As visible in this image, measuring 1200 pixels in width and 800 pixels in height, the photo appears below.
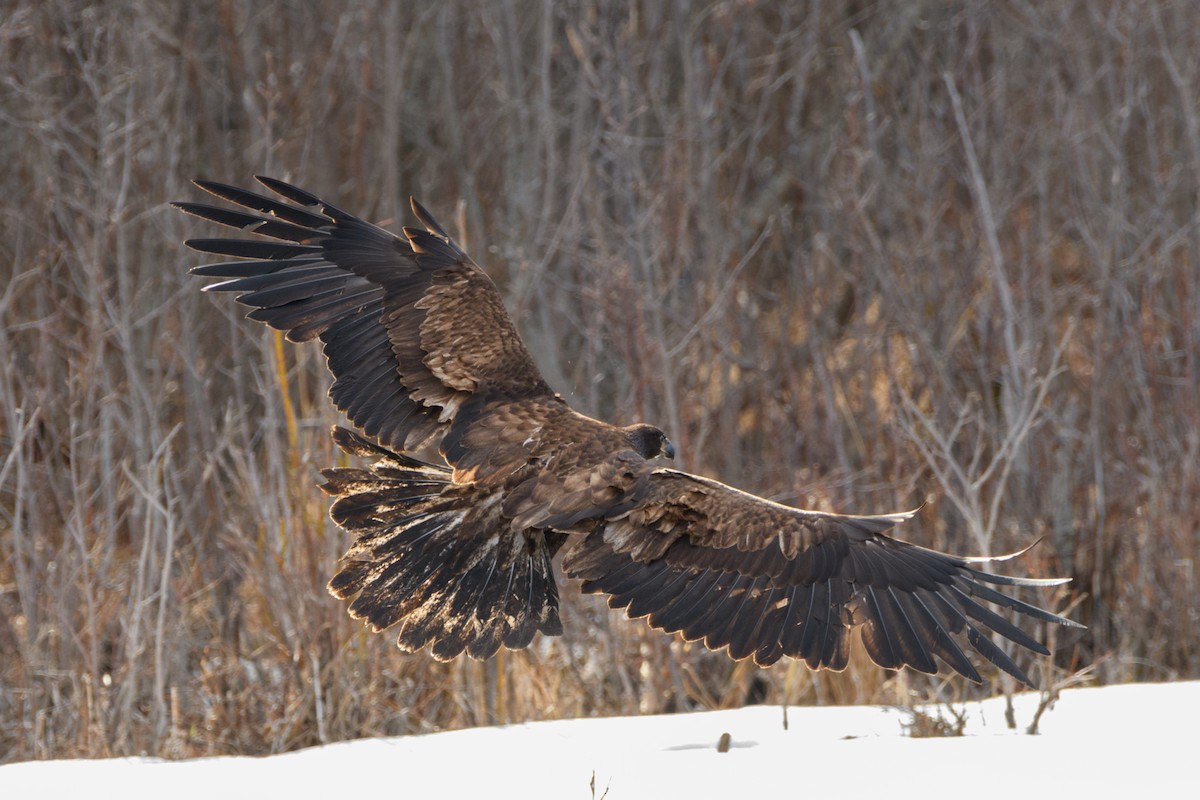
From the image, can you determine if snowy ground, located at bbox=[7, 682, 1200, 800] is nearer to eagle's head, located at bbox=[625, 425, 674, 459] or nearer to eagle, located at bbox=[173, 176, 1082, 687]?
eagle, located at bbox=[173, 176, 1082, 687]

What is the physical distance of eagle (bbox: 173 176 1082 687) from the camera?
4.30 m

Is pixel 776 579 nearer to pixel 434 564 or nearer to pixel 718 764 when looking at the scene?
pixel 718 764

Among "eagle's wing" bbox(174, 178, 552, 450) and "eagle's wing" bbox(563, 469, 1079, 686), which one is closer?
"eagle's wing" bbox(563, 469, 1079, 686)

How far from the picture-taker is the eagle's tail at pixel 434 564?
4.59m

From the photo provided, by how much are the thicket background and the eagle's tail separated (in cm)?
111

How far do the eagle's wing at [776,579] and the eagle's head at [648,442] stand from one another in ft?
1.28

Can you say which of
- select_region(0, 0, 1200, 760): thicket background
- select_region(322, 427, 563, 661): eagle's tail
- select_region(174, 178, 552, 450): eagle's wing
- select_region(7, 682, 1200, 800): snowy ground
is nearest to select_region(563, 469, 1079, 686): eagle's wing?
select_region(322, 427, 563, 661): eagle's tail

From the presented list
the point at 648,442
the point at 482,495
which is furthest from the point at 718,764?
the point at 482,495

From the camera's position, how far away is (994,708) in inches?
232

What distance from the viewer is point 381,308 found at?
4.67m

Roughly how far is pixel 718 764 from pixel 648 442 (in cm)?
112

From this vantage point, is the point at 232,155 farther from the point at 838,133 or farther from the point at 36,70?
the point at 838,133

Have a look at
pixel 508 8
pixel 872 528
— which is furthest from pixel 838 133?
pixel 872 528

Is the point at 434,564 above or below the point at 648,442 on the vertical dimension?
below
